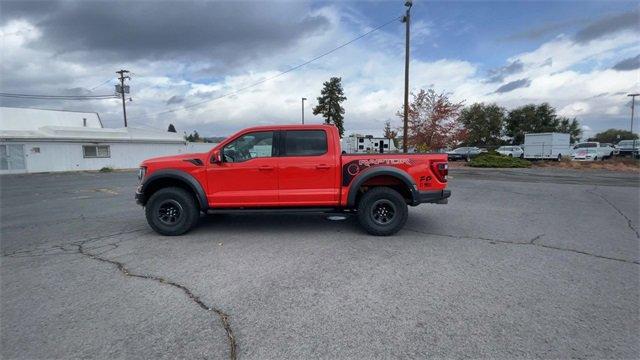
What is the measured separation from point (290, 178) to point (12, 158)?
2812 cm

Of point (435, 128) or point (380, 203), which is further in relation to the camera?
point (435, 128)

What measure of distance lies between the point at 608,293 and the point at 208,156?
18.8ft

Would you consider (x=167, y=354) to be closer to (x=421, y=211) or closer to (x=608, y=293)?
(x=608, y=293)

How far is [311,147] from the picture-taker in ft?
19.0

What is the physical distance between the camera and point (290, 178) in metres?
5.67

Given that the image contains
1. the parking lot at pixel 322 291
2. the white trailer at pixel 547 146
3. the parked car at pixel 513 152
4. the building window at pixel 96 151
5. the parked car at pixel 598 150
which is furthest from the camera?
the parked car at pixel 513 152

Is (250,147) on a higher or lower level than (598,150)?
higher

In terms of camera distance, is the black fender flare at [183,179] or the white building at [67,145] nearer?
the black fender flare at [183,179]

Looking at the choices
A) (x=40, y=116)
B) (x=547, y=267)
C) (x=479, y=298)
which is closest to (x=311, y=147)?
(x=479, y=298)

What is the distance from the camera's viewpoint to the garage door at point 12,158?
2339 centimetres

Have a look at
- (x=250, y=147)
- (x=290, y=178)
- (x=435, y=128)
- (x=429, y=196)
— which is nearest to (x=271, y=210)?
(x=290, y=178)

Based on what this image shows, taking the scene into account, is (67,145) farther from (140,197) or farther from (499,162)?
(499,162)

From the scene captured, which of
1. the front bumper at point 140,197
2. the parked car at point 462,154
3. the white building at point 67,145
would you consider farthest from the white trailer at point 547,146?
the white building at point 67,145

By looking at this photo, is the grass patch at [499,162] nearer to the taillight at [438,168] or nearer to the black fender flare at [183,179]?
the taillight at [438,168]
